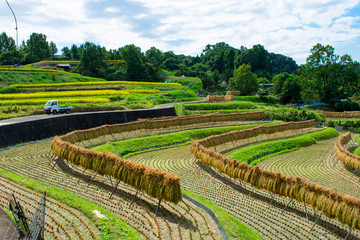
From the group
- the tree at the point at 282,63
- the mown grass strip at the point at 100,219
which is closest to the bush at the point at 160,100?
the mown grass strip at the point at 100,219

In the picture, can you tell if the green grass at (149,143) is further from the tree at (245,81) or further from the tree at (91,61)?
the tree at (91,61)

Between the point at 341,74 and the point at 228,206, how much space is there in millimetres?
68869

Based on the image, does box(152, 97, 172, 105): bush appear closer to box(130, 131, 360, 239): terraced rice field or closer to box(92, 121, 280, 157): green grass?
box(92, 121, 280, 157): green grass

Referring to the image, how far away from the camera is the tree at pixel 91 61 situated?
83500mm

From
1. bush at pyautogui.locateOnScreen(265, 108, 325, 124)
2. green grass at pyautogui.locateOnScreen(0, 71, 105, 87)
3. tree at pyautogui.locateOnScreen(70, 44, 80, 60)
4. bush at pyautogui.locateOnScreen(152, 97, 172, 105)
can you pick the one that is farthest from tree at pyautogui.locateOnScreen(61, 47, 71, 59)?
bush at pyautogui.locateOnScreen(265, 108, 325, 124)

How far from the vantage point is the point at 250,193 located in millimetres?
17047

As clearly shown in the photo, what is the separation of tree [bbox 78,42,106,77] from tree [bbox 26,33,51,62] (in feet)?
84.9

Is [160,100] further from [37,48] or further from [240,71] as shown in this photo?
[37,48]

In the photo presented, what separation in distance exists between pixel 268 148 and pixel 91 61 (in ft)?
219

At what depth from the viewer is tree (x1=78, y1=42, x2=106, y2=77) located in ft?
274

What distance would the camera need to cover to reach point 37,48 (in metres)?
102

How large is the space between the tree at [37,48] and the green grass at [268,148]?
9104 centimetres

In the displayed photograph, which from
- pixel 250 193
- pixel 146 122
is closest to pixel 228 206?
pixel 250 193

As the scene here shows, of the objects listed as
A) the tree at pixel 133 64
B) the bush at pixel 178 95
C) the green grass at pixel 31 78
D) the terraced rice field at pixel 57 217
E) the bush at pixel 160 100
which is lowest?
the terraced rice field at pixel 57 217
